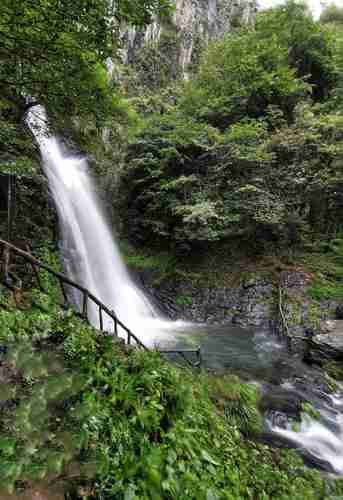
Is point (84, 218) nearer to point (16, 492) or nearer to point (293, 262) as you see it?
point (293, 262)

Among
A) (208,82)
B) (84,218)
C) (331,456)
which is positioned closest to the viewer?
(331,456)

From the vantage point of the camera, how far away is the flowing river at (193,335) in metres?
4.07

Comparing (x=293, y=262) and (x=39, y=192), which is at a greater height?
(x=39, y=192)

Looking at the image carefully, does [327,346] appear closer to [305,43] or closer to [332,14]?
[305,43]

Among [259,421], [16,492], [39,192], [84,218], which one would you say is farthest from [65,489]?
[84,218]

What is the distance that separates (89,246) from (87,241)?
262mm

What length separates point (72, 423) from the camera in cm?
176

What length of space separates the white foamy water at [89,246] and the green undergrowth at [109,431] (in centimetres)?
521

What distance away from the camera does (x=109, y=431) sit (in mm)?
1805

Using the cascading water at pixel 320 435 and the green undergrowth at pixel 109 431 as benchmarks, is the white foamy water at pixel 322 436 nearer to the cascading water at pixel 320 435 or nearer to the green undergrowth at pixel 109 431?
the cascading water at pixel 320 435

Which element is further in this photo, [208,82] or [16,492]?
[208,82]

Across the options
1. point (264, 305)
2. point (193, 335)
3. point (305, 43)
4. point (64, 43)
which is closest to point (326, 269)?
point (264, 305)

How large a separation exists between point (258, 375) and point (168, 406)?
172 inches

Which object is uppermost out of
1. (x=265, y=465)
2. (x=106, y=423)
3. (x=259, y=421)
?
(x=106, y=423)
